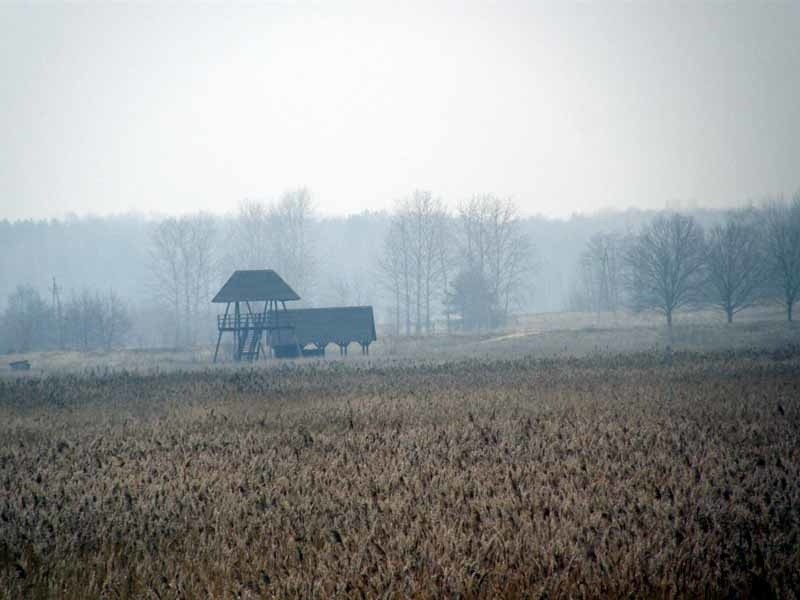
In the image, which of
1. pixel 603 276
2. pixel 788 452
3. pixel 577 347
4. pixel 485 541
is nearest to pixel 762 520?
pixel 485 541

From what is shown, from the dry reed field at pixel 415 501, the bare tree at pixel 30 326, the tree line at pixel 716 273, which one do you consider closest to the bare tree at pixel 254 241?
the bare tree at pixel 30 326

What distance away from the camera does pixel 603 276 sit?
308 feet

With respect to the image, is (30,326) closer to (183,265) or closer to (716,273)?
(183,265)

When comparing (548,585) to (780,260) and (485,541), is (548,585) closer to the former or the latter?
(485,541)

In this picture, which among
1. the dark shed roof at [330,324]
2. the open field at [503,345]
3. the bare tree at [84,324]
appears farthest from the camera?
the bare tree at [84,324]

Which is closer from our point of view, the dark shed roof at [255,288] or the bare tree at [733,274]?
the dark shed roof at [255,288]

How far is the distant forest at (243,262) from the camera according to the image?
82.2m

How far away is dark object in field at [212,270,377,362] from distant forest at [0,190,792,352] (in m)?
26.7

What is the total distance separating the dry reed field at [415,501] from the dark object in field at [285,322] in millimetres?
28518

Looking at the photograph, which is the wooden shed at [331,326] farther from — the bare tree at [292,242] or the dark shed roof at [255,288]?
the bare tree at [292,242]

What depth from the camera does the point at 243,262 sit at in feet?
286

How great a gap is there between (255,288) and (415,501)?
38.6 m

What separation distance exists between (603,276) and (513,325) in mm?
21291

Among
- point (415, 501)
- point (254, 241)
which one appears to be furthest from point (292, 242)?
point (415, 501)
